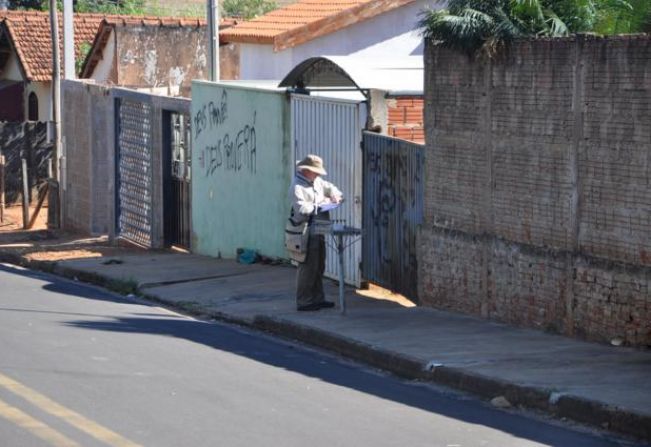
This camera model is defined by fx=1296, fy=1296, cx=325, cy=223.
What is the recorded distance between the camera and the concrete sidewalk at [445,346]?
367 inches

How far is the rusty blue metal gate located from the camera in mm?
14328

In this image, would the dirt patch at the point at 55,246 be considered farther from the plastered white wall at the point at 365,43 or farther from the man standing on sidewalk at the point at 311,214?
the man standing on sidewalk at the point at 311,214

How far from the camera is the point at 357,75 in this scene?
1582 centimetres

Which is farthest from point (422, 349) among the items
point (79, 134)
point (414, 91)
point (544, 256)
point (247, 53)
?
point (247, 53)

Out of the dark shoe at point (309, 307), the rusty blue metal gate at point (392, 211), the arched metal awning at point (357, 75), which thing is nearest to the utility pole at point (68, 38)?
the arched metal awning at point (357, 75)

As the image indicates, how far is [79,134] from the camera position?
24.8m

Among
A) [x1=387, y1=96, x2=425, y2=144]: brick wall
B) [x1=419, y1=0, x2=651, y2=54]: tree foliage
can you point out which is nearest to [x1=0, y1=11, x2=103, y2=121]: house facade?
[x1=387, y1=96, x2=425, y2=144]: brick wall

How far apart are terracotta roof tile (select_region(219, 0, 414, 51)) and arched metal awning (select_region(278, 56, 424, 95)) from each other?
35.7 ft

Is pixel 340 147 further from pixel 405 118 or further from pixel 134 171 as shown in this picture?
pixel 134 171

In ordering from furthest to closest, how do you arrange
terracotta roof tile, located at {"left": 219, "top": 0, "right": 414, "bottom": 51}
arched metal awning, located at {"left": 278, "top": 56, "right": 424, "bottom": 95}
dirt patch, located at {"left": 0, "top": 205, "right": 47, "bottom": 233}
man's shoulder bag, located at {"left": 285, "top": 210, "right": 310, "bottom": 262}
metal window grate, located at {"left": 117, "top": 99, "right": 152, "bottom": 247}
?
terracotta roof tile, located at {"left": 219, "top": 0, "right": 414, "bottom": 51}, dirt patch, located at {"left": 0, "top": 205, "right": 47, "bottom": 233}, metal window grate, located at {"left": 117, "top": 99, "right": 152, "bottom": 247}, arched metal awning, located at {"left": 278, "top": 56, "right": 424, "bottom": 95}, man's shoulder bag, located at {"left": 285, "top": 210, "right": 310, "bottom": 262}

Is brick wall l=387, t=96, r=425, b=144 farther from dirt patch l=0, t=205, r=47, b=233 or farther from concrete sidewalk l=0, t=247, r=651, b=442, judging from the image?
dirt patch l=0, t=205, r=47, b=233

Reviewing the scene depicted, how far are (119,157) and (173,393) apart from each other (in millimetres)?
13493

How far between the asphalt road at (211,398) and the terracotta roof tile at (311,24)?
53.9ft

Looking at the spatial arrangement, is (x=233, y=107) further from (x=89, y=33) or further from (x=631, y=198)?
(x=89, y=33)
